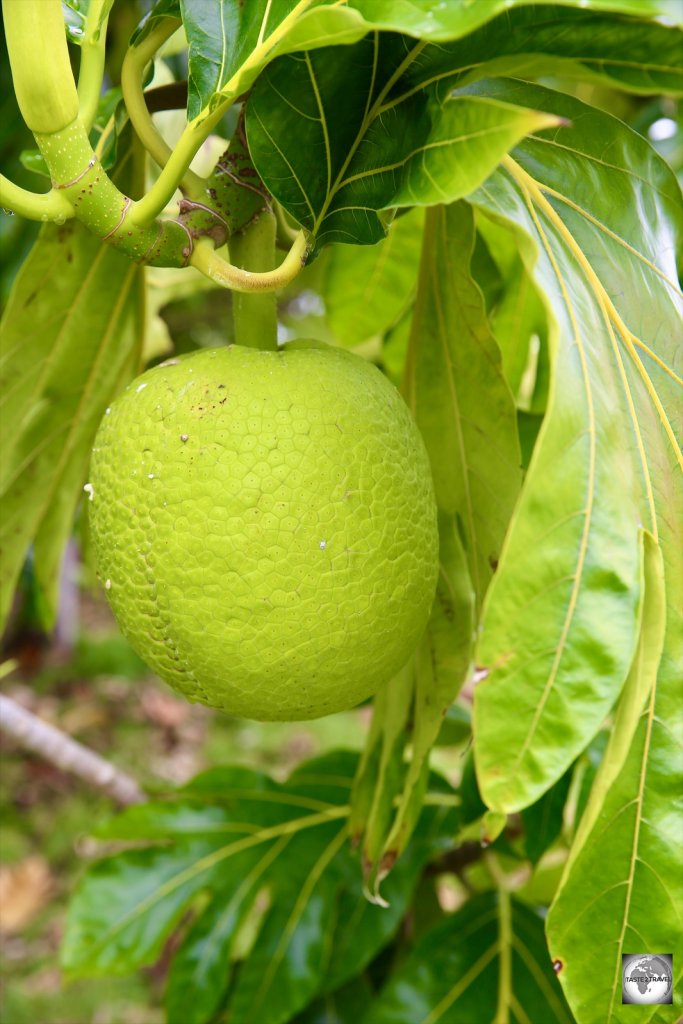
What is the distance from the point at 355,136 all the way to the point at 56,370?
380mm

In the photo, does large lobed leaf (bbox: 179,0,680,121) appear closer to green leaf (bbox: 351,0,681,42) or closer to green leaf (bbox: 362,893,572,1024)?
Result: green leaf (bbox: 351,0,681,42)

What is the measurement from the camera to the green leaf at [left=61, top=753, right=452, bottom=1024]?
919 mm

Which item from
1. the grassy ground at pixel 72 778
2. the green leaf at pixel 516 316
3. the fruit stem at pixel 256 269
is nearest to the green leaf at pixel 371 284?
the green leaf at pixel 516 316

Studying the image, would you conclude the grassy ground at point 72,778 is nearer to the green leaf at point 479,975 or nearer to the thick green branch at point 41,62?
the green leaf at point 479,975

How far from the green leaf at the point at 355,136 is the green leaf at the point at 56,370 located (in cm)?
29

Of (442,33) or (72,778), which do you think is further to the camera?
(72,778)

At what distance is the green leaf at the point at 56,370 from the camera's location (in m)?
0.74

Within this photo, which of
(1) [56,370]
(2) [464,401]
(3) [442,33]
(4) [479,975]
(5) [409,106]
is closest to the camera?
(3) [442,33]

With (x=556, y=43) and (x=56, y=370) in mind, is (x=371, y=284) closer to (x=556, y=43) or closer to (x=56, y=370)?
(x=56, y=370)

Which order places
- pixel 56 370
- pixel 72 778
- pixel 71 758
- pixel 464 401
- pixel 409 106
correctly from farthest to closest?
pixel 72 778
pixel 71 758
pixel 56 370
pixel 464 401
pixel 409 106

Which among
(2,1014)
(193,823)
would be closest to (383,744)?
(193,823)

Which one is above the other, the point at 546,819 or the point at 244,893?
the point at 546,819

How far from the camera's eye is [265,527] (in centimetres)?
49

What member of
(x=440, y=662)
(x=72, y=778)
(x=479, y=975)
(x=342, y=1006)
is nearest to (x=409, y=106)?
(x=440, y=662)
